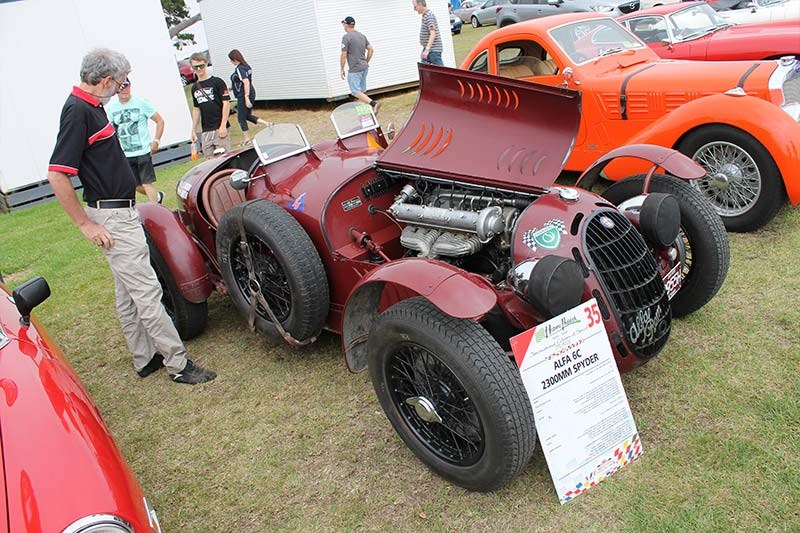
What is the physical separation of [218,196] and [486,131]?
213cm

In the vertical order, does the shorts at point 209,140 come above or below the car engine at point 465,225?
below

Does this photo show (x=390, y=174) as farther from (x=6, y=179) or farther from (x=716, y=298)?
(x=6, y=179)

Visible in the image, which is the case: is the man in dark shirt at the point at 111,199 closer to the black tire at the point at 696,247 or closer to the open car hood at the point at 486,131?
the open car hood at the point at 486,131

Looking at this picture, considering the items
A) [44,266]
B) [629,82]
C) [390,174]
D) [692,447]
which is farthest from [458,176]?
[44,266]

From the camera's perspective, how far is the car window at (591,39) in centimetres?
617

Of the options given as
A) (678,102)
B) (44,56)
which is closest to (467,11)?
(44,56)

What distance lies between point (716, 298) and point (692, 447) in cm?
155

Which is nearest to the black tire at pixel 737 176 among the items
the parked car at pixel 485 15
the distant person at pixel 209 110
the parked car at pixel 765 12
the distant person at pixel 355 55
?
the distant person at pixel 209 110

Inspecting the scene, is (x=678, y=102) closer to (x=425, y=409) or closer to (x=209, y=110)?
(x=425, y=409)

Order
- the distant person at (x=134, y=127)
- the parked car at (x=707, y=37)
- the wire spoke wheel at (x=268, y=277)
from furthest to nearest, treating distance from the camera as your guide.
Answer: the parked car at (x=707, y=37) → the distant person at (x=134, y=127) → the wire spoke wheel at (x=268, y=277)

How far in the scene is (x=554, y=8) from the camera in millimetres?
17359

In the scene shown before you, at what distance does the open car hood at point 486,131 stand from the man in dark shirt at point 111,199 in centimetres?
155

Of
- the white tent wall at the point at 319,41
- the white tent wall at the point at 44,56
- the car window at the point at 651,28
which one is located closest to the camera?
the car window at the point at 651,28

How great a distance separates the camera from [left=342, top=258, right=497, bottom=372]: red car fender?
7.89 ft
